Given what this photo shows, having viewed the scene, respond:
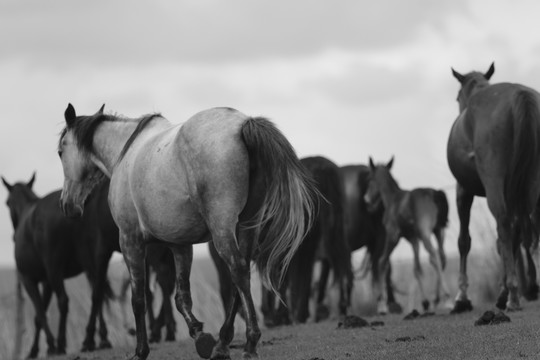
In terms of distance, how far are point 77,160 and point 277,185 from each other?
3240 millimetres

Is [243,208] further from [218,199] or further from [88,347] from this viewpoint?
[88,347]

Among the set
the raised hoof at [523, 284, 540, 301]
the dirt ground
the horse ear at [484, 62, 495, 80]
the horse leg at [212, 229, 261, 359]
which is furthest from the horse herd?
the raised hoof at [523, 284, 540, 301]

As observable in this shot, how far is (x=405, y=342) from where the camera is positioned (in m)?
9.79

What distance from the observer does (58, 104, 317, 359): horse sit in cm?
907

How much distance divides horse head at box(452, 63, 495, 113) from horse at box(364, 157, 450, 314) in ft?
12.3

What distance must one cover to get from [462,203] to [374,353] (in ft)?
17.5

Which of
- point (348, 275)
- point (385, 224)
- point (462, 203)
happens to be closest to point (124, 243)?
point (462, 203)

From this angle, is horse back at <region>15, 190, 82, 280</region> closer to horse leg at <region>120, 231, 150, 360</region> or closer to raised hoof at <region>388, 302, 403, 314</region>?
raised hoof at <region>388, 302, 403, 314</region>

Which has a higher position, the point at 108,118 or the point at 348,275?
the point at 108,118

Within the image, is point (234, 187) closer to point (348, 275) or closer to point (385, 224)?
point (348, 275)

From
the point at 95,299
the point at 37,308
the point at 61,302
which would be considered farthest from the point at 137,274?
the point at 37,308

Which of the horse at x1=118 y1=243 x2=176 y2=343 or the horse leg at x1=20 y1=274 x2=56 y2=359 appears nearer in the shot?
the horse at x1=118 y1=243 x2=176 y2=343

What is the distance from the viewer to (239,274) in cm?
897

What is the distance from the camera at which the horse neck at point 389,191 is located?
1809 cm
